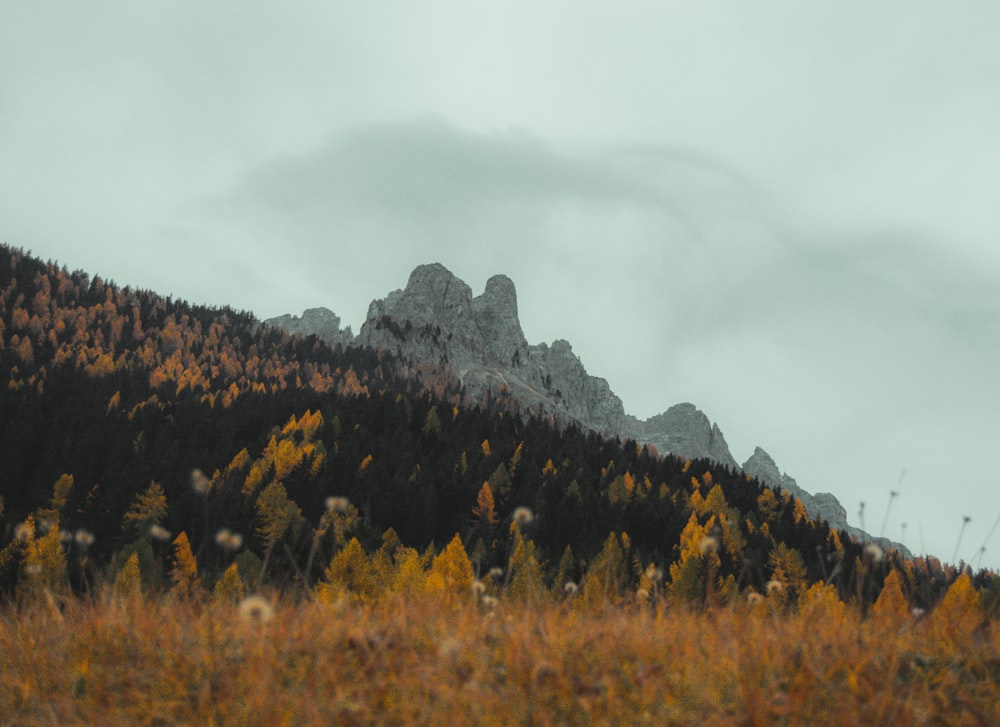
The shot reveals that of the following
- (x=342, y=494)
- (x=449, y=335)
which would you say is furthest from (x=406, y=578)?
(x=449, y=335)

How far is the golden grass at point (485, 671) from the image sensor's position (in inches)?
188

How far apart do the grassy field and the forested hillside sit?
1.30m

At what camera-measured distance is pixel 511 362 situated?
19425 cm

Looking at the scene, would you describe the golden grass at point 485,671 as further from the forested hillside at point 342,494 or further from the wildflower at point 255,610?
the forested hillside at point 342,494

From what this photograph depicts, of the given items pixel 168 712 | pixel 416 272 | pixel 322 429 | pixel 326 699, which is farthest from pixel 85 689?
pixel 416 272

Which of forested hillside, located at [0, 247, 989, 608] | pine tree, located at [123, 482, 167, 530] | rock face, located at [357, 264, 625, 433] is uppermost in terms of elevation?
rock face, located at [357, 264, 625, 433]

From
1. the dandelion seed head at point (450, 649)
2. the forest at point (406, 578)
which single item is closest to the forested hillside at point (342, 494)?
the forest at point (406, 578)

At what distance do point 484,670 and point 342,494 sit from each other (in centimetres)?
3883

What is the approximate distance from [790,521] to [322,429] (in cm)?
3988

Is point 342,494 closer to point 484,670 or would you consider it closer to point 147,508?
point 147,508

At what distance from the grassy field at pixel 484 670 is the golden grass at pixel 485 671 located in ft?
0.06

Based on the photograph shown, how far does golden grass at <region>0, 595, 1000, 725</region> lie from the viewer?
477 cm

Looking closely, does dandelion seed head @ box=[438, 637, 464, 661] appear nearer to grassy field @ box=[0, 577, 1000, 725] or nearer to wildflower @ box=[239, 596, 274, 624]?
grassy field @ box=[0, 577, 1000, 725]

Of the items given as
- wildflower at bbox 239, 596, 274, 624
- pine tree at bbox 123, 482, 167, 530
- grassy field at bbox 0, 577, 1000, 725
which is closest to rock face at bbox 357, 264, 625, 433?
pine tree at bbox 123, 482, 167, 530
